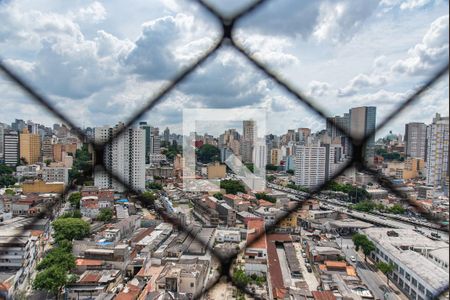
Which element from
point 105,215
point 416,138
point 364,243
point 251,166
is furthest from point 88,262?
point 416,138

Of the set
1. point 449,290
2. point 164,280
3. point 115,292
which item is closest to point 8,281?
point 115,292

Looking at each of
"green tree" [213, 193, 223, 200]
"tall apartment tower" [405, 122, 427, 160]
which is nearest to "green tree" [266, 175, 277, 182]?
"green tree" [213, 193, 223, 200]

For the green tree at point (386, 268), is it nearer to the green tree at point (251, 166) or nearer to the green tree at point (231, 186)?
the green tree at point (231, 186)

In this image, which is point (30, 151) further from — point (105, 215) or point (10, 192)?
point (105, 215)

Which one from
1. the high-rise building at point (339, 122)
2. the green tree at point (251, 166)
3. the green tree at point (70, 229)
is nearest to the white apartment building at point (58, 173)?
the high-rise building at point (339, 122)

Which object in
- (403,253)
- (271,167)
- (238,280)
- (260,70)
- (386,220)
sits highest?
(260,70)

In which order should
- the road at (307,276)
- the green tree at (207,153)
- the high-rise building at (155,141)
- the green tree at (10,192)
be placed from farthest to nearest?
1. the road at (307,276)
2. the green tree at (10,192)
3. the green tree at (207,153)
4. the high-rise building at (155,141)
